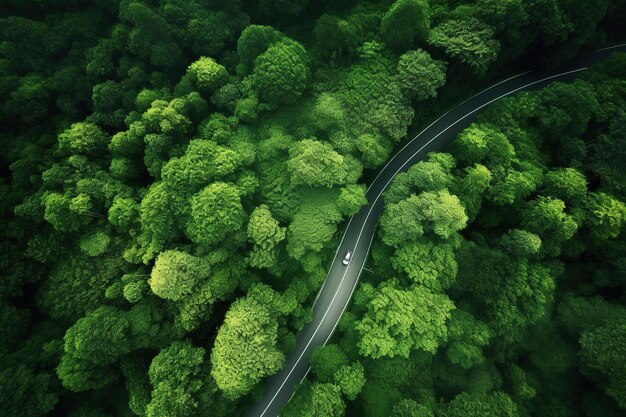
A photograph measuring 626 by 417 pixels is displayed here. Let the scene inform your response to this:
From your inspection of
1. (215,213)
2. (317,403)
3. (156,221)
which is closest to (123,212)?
(156,221)

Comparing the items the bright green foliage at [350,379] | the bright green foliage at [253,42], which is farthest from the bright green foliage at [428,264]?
the bright green foliage at [253,42]

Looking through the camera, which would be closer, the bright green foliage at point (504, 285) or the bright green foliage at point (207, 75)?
the bright green foliage at point (504, 285)

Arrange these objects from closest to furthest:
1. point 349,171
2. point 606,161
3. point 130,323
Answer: point 130,323 < point 349,171 < point 606,161

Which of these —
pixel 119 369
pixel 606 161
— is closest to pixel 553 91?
pixel 606 161

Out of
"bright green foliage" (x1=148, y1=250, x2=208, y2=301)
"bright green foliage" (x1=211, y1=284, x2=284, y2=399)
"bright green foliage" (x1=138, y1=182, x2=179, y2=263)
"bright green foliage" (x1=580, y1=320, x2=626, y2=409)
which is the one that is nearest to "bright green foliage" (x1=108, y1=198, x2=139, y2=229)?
"bright green foliage" (x1=138, y1=182, x2=179, y2=263)

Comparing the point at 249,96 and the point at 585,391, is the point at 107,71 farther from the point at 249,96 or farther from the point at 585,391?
the point at 585,391

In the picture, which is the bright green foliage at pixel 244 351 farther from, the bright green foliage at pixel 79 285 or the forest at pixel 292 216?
the bright green foliage at pixel 79 285
